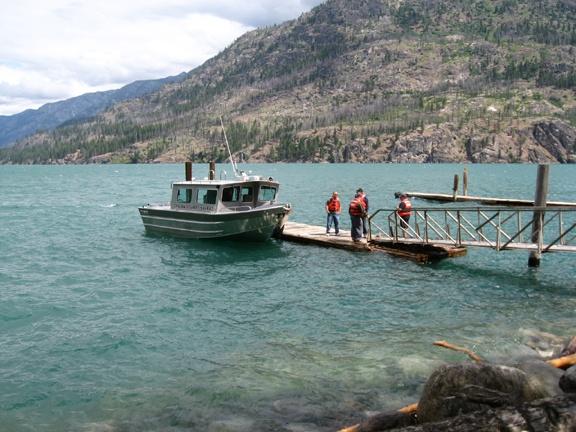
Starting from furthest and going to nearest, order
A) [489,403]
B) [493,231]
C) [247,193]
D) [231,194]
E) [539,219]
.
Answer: [493,231] < [247,193] < [231,194] < [539,219] < [489,403]

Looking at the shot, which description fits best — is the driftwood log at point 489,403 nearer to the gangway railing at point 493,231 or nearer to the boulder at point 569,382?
the boulder at point 569,382

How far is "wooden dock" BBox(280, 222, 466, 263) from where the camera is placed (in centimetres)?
2445

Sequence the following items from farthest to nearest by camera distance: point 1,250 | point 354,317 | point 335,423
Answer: point 1,250 → point 354,317 → point 335,423

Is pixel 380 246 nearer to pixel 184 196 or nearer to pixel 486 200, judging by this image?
pixel 184 196

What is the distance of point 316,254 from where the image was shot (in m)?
27.6

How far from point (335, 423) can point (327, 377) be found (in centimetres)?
227

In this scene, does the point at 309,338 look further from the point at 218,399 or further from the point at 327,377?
the point at 218,399

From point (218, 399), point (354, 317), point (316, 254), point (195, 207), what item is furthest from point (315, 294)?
point (195, 207)

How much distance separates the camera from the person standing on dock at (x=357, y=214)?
26.4 meters

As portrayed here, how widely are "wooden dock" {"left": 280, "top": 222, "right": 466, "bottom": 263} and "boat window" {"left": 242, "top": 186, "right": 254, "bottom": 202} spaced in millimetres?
2820

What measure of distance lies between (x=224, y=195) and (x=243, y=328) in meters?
14.3

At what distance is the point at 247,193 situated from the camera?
3070cm

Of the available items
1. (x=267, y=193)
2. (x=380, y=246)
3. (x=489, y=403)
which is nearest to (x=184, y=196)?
(x=267, y=193)

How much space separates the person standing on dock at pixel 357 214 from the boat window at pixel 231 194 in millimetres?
7000
